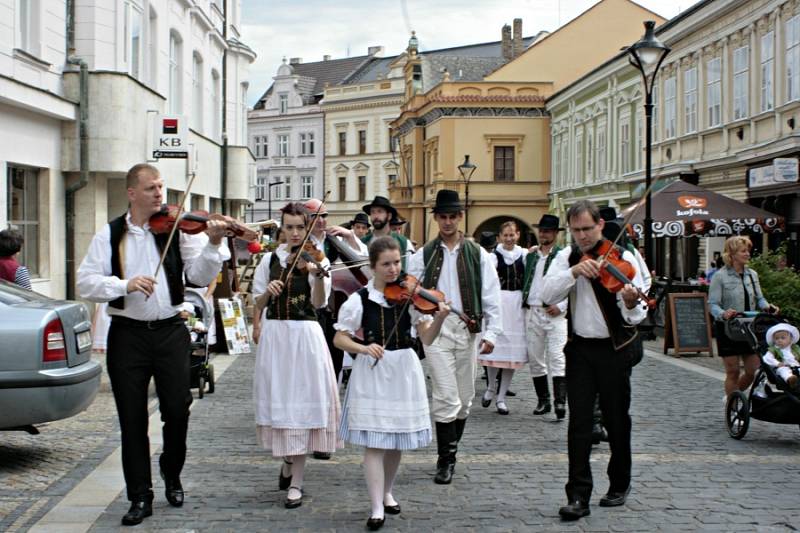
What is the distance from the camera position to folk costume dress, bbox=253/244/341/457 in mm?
7090

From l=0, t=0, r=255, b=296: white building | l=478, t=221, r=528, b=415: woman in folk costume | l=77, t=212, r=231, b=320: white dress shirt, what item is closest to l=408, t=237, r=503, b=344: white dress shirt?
l=77, t=212, r=231, b=320: white dress shirt

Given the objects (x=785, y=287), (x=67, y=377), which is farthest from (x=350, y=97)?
(x=67, y=377)

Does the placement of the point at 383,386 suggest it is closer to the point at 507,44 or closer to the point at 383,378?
the point at 383,378

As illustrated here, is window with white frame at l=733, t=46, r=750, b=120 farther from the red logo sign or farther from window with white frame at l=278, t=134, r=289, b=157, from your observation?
window with white frame at l=278, t=134, r=289, b=157

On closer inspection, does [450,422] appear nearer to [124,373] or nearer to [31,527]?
[124,373]

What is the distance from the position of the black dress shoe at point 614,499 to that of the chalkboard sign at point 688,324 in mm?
10666

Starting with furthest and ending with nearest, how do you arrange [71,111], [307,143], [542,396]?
[307,143] < [71,111] < [542,396]

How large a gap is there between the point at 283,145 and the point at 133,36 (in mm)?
67136

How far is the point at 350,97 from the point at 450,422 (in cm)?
7606

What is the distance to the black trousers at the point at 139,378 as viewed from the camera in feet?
21.5

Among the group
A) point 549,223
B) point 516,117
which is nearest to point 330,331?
point 549,223

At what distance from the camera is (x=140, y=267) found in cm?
664

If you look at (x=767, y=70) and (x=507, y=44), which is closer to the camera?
(x=767, y=70)

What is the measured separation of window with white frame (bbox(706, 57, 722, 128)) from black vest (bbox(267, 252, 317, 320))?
77.8 feet
